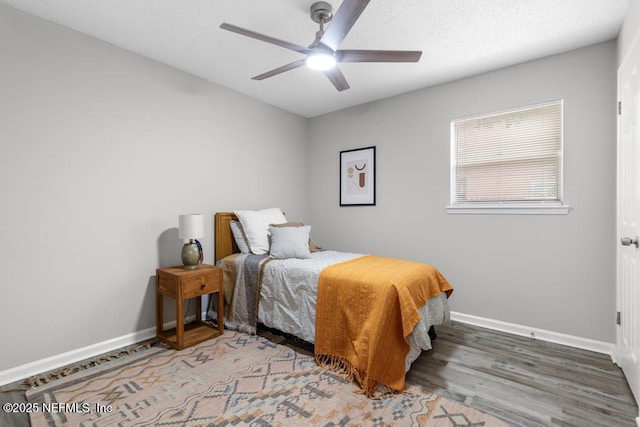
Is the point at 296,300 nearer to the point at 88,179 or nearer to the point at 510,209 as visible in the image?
the point at 88,179

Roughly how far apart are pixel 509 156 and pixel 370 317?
84.2 inches

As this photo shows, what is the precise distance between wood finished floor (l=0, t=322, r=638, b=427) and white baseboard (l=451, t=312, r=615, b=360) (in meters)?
0.07

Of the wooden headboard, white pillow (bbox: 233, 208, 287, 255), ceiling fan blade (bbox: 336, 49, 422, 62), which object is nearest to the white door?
ceiling fan blade (bbox: 336, 49, 422, 62)

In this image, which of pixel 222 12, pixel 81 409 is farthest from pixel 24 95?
pixel 81 409

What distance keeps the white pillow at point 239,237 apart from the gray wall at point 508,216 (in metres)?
1.42

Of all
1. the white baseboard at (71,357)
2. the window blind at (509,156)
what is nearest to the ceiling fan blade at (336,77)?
the window blind at (509,156)

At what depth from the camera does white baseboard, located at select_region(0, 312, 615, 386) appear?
2059 millimetres

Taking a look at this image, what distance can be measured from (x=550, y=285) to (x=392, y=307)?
172 cm

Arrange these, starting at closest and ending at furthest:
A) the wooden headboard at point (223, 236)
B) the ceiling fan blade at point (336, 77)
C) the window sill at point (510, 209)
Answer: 1. the ceiling fan blade at point (336, 77)
2. the window sill at point (510, 209)
3. the wooden headboard at point (223, 236)

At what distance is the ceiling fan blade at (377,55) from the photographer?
75.7 inches

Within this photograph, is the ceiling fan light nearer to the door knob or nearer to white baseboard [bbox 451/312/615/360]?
the door knob

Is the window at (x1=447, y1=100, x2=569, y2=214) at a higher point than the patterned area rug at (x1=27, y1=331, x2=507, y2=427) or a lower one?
higher

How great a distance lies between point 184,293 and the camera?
2.47 meters

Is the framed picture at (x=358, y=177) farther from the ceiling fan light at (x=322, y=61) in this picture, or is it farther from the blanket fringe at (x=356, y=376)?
the blanket fringe at (x=356, y=376)
